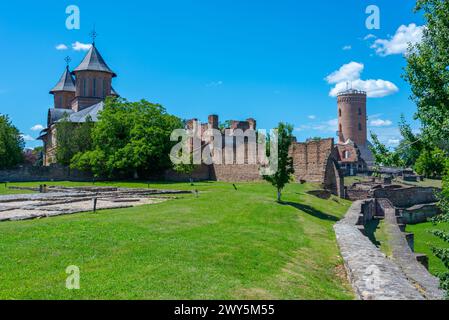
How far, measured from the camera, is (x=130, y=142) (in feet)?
145

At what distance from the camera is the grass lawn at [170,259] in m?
6.98

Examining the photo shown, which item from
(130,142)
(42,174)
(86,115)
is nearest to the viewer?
(130,142)

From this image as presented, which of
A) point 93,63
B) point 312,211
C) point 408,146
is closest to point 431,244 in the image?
point 408,146

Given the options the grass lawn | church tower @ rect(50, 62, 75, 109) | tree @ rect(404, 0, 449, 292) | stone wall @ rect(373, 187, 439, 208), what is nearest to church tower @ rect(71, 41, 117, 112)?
church tower @ rect(50, 62, 75, 109)

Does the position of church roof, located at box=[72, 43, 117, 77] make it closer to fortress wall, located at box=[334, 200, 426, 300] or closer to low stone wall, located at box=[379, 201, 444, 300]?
low stone wall, located at box=[379, 201, 444, 300]

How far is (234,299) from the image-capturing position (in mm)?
6773

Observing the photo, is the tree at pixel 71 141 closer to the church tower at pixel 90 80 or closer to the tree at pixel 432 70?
the church tower at pixel 90 80

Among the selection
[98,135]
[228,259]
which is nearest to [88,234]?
[228,259]

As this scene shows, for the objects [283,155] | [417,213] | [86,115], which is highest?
[86,115]

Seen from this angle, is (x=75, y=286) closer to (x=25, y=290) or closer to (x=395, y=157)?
(x=25, y=290)

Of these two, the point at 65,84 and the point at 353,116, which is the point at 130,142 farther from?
the point at 353,116

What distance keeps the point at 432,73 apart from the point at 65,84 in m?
71.6

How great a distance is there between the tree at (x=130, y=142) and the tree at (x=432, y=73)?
109 feet

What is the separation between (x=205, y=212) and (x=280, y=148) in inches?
298
